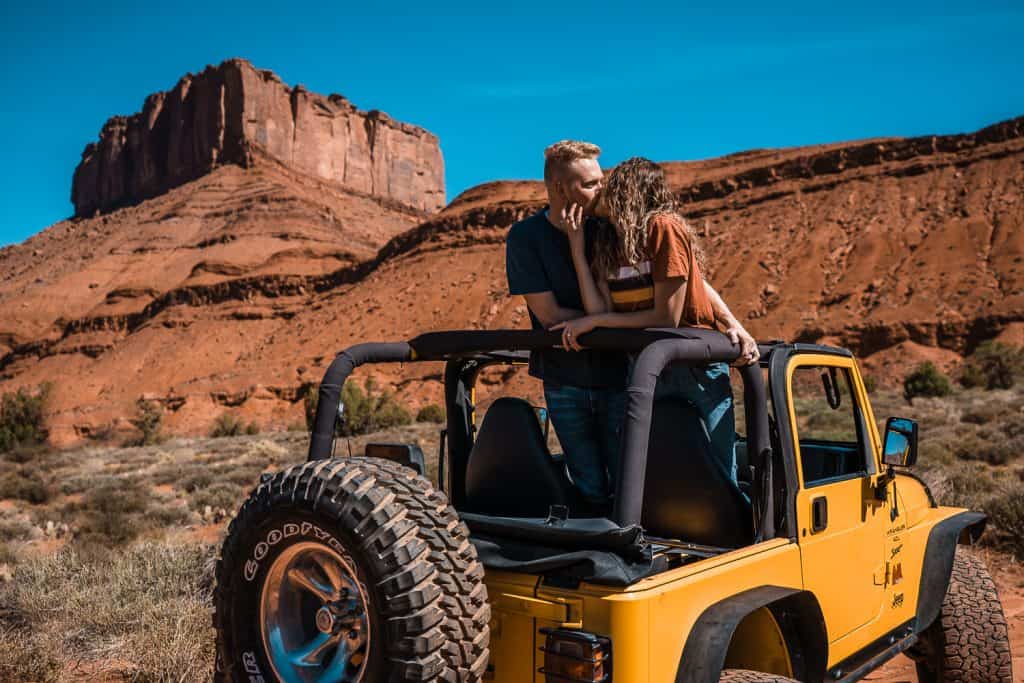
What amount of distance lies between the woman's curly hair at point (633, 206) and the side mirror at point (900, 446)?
1352 mm

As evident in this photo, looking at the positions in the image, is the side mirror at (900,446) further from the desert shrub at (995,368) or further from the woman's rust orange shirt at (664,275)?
the desert shrub at (995,368)

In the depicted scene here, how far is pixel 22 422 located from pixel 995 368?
115ft

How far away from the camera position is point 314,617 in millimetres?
2504

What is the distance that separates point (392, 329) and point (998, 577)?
4356 centimetres

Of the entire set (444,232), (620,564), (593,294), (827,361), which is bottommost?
(620,564)

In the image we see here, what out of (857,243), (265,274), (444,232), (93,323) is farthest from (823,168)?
(93,323)

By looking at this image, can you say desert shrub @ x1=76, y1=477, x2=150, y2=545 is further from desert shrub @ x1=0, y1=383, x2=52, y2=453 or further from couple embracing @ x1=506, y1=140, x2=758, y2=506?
desert shrub @ x1=0, y1=383, x2=52, y2=453

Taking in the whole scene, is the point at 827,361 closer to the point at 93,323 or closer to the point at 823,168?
the point at 823,168

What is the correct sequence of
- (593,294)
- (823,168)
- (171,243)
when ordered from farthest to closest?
(171,243)
(823,168)
(593,294)

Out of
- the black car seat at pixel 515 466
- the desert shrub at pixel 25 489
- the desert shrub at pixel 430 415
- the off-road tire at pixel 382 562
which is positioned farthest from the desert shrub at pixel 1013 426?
the desert shrub at pixel 430 415

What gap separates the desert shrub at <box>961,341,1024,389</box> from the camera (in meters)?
26.9

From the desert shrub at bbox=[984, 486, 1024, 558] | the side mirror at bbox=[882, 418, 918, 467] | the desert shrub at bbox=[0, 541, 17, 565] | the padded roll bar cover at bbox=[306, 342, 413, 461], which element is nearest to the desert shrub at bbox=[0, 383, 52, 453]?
the desert shrub at bbox=[0, 541, 17, 565]

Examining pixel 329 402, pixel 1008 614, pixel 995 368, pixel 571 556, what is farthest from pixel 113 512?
pixel 995 368

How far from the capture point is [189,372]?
54.7 m
